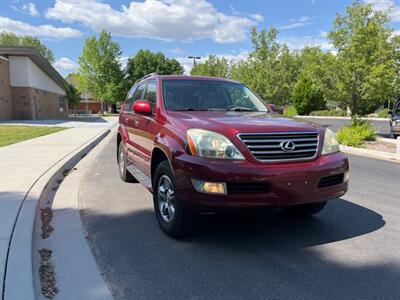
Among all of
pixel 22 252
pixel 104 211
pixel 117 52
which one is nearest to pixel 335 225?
pixel 104 211

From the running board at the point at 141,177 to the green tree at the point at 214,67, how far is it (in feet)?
123

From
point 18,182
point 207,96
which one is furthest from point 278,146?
point 18,182

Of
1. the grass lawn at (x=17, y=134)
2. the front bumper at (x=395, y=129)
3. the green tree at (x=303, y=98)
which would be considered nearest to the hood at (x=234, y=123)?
the grass lawn at (x=17, y=134)

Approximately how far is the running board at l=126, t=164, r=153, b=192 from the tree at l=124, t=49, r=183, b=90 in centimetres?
5728

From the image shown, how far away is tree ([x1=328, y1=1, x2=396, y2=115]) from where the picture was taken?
47.3 ft

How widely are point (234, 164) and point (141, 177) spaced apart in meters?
2.32

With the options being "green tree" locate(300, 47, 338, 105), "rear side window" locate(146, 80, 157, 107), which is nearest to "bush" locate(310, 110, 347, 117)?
"green tree" locate(300, 47, 338, 105)

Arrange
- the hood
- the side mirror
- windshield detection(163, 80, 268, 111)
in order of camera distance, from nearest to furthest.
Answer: the hood, the side mirror, windshield detection(163, 80, 268, 111)

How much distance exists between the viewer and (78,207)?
5.66 m

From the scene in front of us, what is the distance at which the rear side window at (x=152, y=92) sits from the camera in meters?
5.29

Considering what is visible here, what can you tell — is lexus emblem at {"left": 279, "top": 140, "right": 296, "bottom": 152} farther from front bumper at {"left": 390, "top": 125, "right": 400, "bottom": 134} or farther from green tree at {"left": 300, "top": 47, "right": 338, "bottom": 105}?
front bumper at {"left": 390, "top": 125, "right": 400, "bottom": 134}

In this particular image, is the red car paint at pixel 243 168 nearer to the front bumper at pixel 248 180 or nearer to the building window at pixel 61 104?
the front bumper at pixel 248 180

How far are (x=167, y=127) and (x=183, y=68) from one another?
72142 millimetres

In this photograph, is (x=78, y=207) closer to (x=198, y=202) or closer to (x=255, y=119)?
(x=198, y=202)
